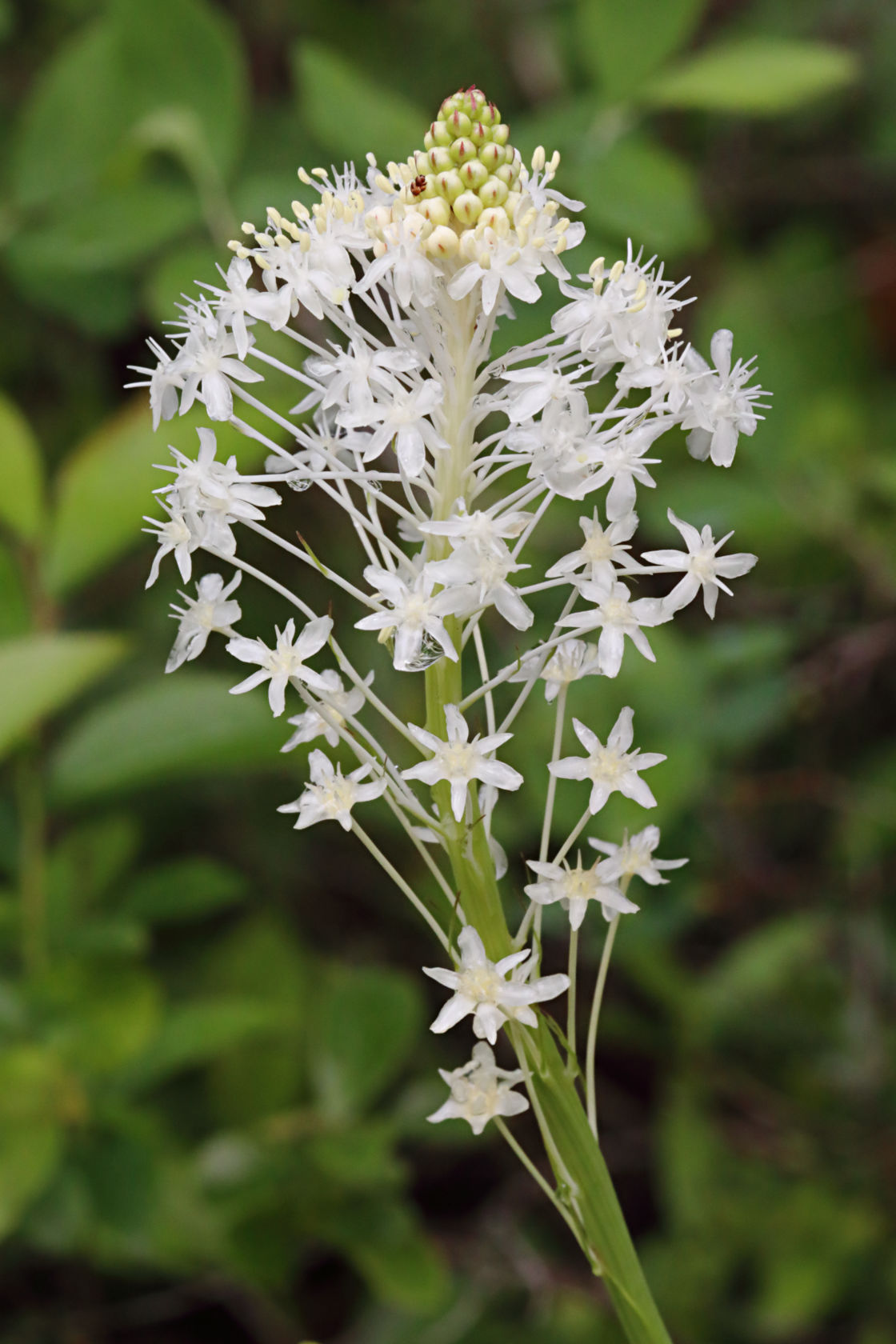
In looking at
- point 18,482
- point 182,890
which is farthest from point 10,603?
point 182,890

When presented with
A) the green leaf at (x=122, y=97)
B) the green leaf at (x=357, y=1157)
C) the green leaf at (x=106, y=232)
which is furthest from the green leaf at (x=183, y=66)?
the green leaf at (x=357, y=1157)

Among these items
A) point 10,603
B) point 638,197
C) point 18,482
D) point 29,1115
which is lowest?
point 29,1115

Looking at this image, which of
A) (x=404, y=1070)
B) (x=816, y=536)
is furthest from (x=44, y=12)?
(x=404, y=1070)

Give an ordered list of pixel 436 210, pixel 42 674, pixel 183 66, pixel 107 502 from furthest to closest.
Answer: pixel 183 66, pixel 107 502, pixel 42 674, pixel 436 210

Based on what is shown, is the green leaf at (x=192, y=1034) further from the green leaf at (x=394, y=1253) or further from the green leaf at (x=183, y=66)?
the green leaf at (x=183, y=66)

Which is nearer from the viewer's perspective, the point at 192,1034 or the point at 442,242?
the point at 442,242

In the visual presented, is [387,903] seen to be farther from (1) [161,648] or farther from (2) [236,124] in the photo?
(2) [236,124]

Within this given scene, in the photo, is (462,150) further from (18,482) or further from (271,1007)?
(271,1007)
